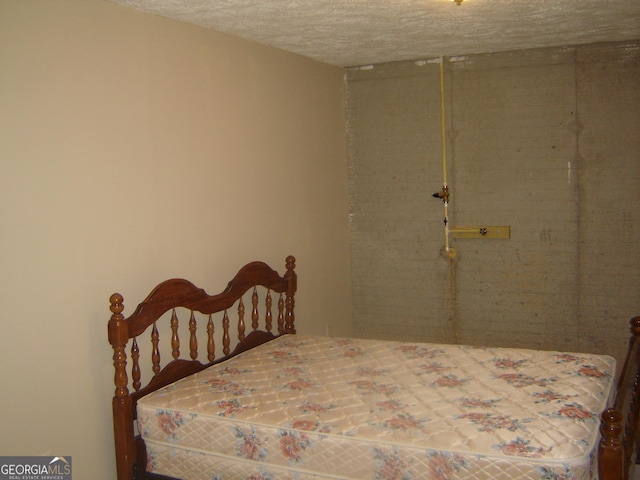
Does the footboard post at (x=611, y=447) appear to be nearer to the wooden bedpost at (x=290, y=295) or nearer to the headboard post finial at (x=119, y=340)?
the headboard post finial at (x=119, y=340)

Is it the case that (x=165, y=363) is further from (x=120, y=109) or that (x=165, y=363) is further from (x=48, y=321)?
(x=120, y=109)

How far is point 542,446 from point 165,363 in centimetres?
185

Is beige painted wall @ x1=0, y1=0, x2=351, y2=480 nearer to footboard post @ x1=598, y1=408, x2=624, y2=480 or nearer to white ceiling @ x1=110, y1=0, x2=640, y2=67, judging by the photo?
white ceiling @ x1=110, y1=0, x2=640, y2=67

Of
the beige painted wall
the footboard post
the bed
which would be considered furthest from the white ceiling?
the footboard post

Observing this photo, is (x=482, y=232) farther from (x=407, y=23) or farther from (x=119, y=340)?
(x=119, y=340)

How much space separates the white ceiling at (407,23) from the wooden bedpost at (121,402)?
1.45 meters

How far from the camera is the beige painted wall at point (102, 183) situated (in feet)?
8.08

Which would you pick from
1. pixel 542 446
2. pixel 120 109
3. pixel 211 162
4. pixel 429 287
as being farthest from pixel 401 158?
pixel 542 446

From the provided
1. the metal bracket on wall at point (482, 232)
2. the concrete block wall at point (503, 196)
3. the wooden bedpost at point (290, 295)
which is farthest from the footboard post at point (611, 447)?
the metal bracket on wall at point (482, 232)

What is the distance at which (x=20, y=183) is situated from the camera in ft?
8.06

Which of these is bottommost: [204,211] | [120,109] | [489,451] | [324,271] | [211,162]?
[489,451]

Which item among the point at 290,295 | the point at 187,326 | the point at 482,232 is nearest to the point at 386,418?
the point at 187,326

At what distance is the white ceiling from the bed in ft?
4.56

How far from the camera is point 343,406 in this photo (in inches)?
106
